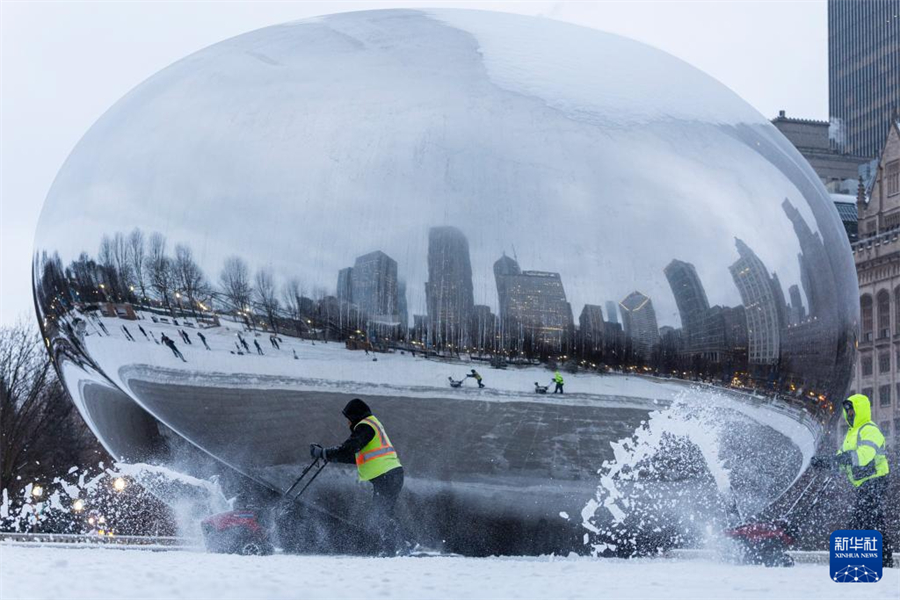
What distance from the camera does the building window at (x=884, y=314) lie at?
78.1 metres

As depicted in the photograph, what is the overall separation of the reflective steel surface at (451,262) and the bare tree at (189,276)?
0.06ft

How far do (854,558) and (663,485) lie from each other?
5.82 ft

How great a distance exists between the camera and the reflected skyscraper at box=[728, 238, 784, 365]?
35.2 feet

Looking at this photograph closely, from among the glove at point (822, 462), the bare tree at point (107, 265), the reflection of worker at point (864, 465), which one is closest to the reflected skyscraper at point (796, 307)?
the reflection of worker at point (864, 465)

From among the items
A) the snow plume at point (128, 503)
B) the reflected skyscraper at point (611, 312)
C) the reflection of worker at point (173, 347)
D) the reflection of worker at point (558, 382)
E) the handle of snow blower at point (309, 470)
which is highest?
the reflected skyscraper at point (611, 312)

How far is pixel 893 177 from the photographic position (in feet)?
260

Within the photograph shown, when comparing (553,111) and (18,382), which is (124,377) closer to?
(553,111)

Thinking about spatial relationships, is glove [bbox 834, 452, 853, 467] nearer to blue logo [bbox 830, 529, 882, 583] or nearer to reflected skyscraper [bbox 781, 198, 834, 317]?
reflected skyscraper [bbox 781, 198, 834, 317]

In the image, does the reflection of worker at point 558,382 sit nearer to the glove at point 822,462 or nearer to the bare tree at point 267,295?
the bare tree at point 267,295

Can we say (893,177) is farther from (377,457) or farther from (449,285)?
(449,285)

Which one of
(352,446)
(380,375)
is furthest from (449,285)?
(352,446)

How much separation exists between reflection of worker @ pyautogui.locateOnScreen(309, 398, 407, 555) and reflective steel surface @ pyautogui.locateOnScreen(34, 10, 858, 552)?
3.7 inches

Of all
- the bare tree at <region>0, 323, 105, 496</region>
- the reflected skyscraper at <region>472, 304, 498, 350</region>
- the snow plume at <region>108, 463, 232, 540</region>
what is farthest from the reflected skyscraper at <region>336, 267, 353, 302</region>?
the bare tree at <region>0, 323, 105, 496</region>

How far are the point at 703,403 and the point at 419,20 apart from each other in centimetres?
385
